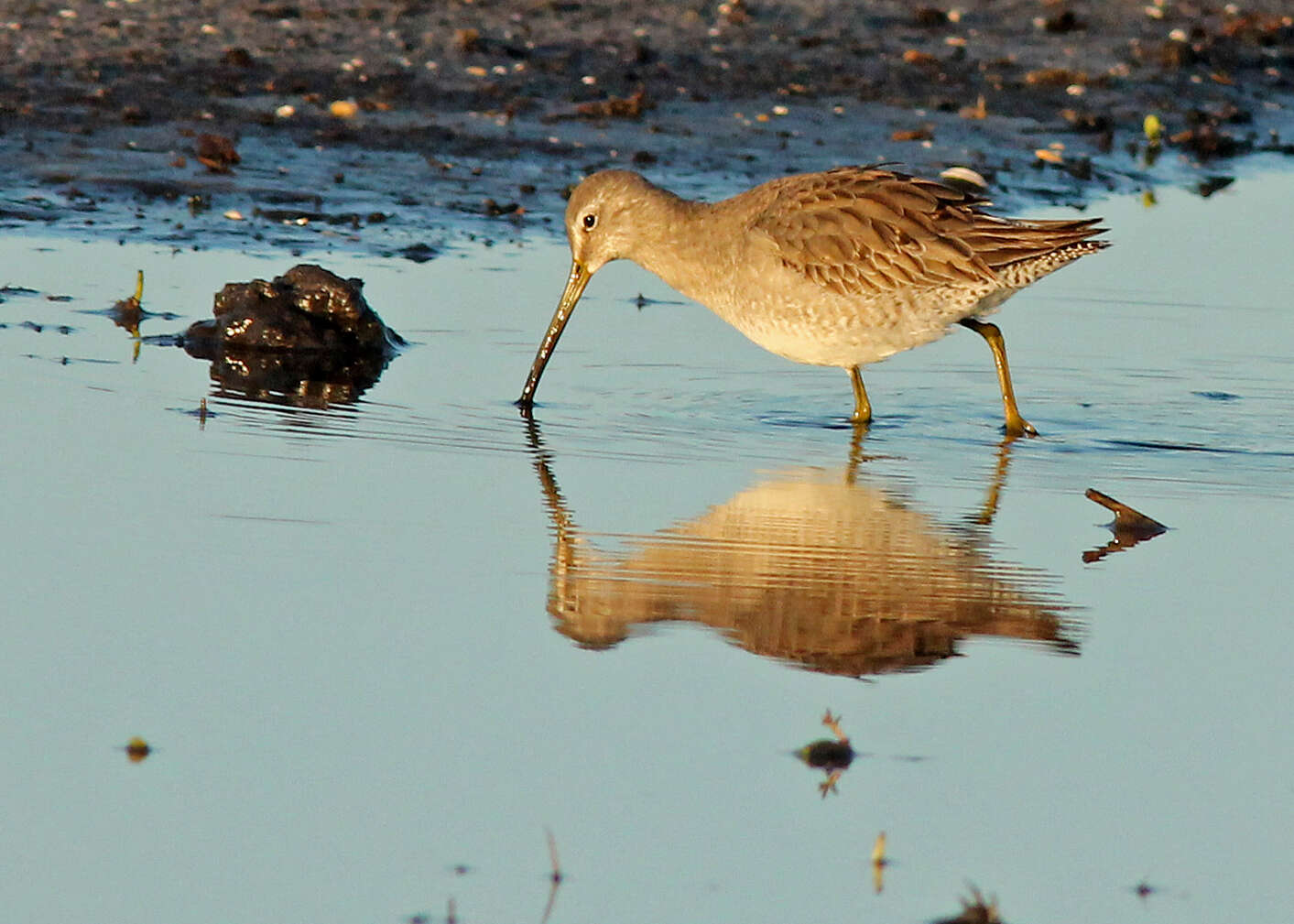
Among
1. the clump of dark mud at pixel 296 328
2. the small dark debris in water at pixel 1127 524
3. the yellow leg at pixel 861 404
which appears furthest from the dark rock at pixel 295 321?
the small dark debris in water at pixel 1127 524

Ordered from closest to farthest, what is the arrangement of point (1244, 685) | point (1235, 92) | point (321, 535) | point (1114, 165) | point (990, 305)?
1. point (1244, 685)
2. point (321, 535)
3. point (990, 305)
4. point (1114, 165)
5. point (1235, 92)

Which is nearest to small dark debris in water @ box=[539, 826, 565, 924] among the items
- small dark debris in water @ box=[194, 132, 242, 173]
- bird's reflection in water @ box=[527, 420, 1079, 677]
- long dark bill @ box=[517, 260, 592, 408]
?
bird's reflection in water @ box=[527, 420, 1079, 677]

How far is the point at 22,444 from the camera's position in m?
6.19

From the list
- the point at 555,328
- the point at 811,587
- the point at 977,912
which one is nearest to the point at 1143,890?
the point at 977,912

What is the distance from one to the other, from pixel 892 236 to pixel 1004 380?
632 millimetres

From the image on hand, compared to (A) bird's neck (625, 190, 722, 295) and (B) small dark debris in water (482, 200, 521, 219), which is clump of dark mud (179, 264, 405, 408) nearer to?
(A) bird's neck (625, 190, 722, 295)

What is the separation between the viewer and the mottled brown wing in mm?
7406

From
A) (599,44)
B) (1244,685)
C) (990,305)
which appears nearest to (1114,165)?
(599,44)

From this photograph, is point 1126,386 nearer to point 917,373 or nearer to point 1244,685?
point 917,373

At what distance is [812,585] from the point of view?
17.0ft

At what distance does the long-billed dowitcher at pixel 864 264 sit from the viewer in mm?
7410

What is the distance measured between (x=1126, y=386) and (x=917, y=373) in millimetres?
846

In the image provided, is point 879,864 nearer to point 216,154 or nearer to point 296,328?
point 296,328

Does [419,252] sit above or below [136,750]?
above
